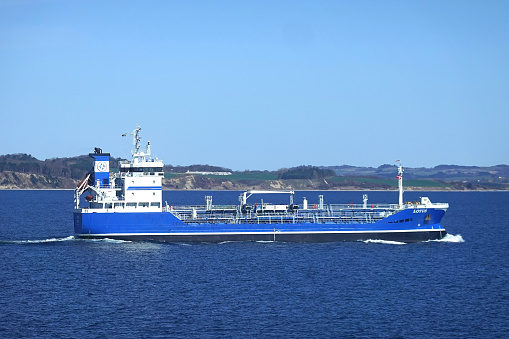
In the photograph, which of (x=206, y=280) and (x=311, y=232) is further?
(x=311, y=232)

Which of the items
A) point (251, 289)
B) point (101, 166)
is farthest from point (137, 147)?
point (251, 289)

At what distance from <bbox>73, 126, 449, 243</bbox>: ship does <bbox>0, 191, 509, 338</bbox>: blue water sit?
1.69 m

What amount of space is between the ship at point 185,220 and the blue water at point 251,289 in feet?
5.55

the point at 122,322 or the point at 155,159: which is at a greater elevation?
the point at 155,159

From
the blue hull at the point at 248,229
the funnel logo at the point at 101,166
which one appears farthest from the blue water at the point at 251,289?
the funnel logo at the point at 101,166

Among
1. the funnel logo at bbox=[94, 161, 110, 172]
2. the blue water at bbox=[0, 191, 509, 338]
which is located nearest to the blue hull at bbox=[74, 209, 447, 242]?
the blue water at bbox=[0, 191, 509, 338]

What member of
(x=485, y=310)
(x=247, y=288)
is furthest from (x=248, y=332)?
(x=485, y=310)

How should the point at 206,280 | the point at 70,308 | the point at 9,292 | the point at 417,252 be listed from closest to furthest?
the point at 70,308 → the point at 9,292 → the point at 206,280 → the point at 417,252

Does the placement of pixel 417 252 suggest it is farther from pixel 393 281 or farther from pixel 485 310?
pixel 485 310

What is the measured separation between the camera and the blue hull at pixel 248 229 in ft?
216

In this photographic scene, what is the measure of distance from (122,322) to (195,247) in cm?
2717

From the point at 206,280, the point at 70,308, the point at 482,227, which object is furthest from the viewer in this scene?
the point at 482,227

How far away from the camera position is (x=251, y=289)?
4638 cm

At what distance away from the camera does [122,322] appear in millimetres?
37719
